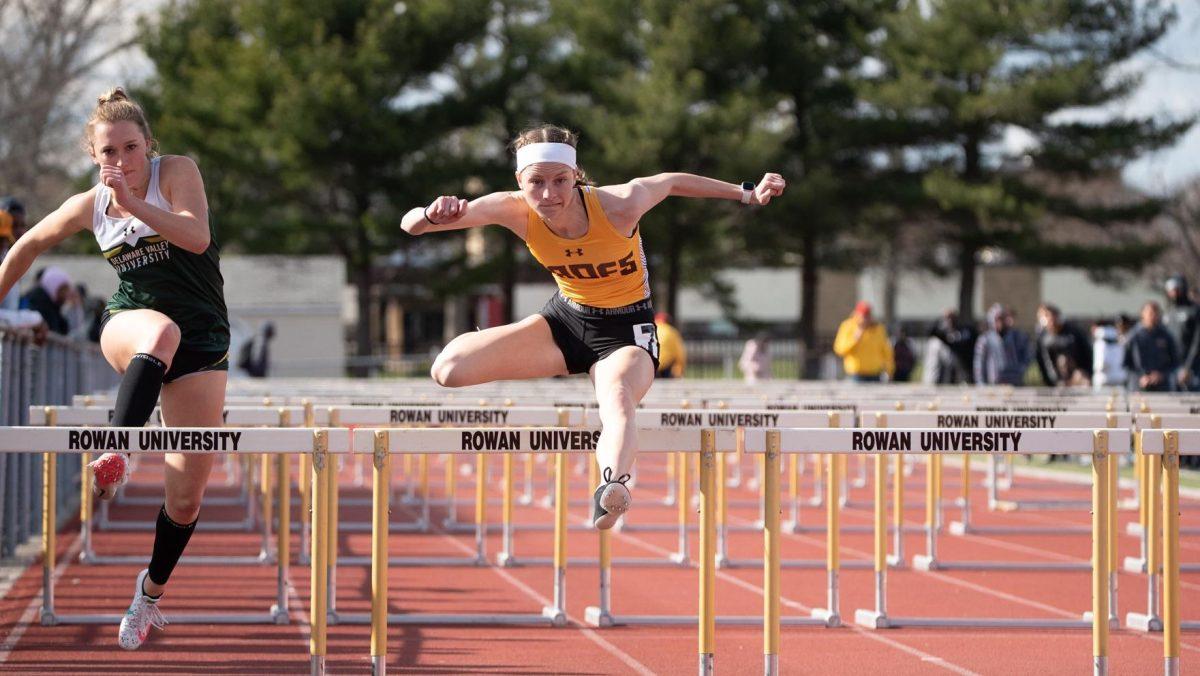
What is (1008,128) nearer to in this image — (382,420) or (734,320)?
(734,320)

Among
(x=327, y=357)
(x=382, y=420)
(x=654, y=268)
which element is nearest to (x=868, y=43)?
(x=654, y=268)

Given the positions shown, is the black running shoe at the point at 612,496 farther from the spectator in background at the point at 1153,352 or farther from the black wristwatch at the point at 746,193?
the spectator in background at the point at 1153,352

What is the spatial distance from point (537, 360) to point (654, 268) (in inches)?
1428

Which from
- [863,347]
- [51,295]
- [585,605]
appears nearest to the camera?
[585,605]

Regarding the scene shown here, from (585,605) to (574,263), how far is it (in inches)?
120

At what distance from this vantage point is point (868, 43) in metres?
36.3

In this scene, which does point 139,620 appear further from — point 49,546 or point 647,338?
point 647,338

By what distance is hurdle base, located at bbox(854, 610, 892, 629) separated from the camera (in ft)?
26.2

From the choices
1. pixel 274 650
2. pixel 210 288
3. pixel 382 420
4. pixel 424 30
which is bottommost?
pixel 274 650

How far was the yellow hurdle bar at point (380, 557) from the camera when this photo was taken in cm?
566

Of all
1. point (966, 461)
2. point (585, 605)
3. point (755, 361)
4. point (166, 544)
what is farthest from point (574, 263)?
point (755, 361)

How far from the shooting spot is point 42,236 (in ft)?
18.9

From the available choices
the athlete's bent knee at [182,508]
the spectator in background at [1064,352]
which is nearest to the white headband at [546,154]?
the athlete's bent knee at [182,508]

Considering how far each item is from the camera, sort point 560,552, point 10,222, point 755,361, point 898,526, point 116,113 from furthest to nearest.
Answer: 1. point 755,361
2. point 898,526
3. point 10,222
4. point 560,552
5. point 116,113
